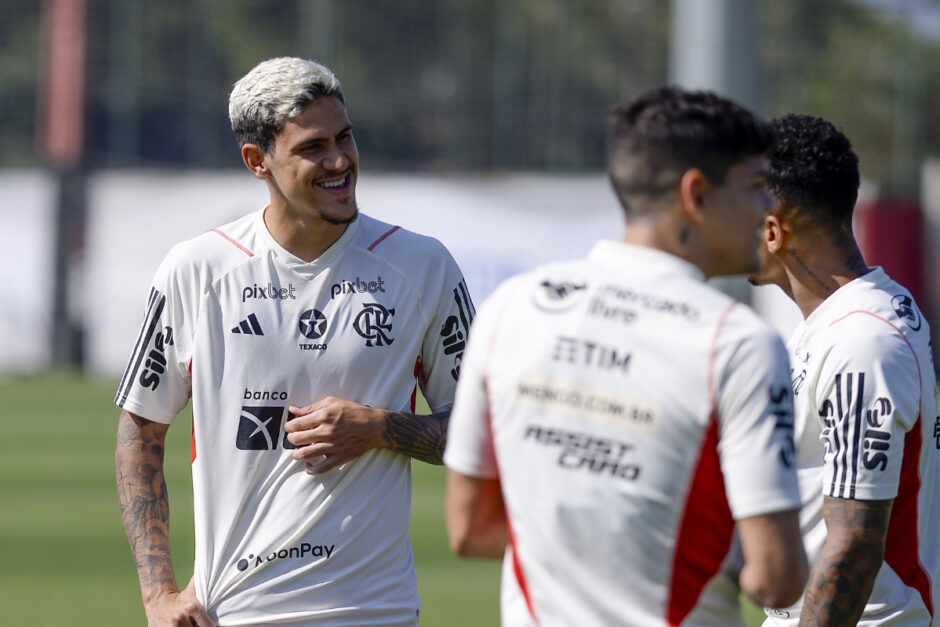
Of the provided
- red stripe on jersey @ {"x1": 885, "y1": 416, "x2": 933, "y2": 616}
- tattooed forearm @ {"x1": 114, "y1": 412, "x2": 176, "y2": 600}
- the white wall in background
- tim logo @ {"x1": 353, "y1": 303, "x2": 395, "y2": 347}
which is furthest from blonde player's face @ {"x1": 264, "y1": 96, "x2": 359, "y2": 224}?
the white wall in background

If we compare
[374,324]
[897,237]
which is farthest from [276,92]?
[897,237]

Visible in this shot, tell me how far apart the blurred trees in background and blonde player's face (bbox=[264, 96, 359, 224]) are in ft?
65.7

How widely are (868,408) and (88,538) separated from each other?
8032mm

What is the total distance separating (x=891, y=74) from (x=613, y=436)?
22791 mm

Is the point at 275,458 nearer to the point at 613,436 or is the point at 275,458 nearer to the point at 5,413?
the point at 613,436

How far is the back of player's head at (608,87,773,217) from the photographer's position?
8.04 ft

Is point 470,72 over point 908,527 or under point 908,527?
over

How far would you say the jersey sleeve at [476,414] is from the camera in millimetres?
2545

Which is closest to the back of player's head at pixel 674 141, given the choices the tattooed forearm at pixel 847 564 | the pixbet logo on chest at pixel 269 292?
the tattooed forearm at pixel 847 564

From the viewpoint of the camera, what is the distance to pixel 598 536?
8.01ft

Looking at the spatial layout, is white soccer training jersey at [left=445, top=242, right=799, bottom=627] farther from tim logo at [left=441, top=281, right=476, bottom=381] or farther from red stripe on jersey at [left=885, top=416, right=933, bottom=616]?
tim logo at [left=441, top=281, right=476, bottom=381]

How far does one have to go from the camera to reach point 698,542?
2404 mm

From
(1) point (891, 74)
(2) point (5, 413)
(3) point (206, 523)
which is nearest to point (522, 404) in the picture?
(3) point (206, 523)

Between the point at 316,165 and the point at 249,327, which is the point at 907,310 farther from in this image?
the point at 249,327
